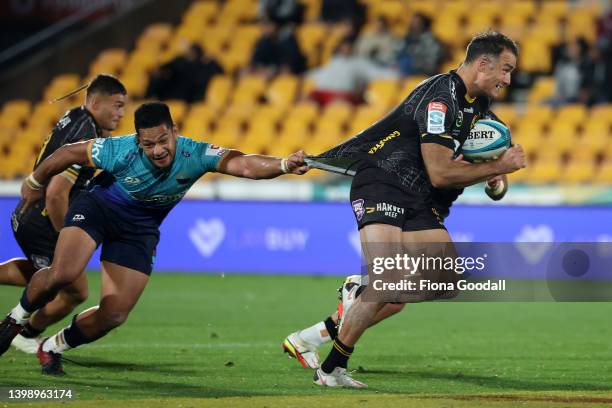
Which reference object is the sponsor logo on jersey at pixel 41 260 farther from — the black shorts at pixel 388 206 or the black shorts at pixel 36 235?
the black shorts at pixel 388 206

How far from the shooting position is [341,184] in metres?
17.3

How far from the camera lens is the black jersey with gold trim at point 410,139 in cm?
820

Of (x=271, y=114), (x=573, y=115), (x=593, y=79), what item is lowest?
(x=573, y=115)

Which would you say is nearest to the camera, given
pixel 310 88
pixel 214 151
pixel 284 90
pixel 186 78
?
pixel 214 151

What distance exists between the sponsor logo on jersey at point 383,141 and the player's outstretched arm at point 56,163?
2.06 meters

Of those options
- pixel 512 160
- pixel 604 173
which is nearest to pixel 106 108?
pixel 512 160

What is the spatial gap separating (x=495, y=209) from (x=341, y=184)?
2345mm

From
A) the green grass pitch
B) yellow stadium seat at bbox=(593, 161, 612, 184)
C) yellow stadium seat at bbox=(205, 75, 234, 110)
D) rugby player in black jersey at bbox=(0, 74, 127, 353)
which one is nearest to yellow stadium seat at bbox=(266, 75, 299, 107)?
yellow stadium seat at bbox=(205, 75, 234, 110)

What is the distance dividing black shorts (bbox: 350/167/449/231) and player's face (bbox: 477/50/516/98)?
0.94 m

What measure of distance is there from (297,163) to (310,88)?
12844mm

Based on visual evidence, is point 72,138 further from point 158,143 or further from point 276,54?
point 276,54

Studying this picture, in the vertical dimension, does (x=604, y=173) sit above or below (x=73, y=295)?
above

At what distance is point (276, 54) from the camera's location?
2136cm

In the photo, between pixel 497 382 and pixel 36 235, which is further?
pixel 36 235
